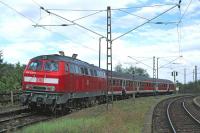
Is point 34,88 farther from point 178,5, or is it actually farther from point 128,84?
point 128,84

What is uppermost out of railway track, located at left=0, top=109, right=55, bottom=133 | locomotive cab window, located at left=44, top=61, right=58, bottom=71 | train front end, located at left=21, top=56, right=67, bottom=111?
locomotive cab window, located at left=44, top=61, right=58, bottom=71

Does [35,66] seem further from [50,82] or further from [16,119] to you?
[16,119]

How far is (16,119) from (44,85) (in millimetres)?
3341

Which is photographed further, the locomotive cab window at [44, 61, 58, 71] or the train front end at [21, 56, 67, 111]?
the locomotive cab window at [44, 61, 58, 71]

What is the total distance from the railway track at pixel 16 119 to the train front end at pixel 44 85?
82cm

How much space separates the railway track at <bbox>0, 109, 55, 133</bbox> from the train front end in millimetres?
817

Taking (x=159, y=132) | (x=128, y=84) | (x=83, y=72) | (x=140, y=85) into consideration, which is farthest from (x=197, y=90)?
(x=159, y=132)

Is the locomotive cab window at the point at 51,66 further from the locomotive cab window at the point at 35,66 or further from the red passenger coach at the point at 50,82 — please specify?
the locomotive cab window at the point at 35,66

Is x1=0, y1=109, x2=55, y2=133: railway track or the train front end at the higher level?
the train front end

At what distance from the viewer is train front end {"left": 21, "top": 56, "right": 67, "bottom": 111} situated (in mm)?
23734

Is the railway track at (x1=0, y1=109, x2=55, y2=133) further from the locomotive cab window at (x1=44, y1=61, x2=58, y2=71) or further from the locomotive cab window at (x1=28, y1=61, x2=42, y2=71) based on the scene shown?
the locomotive cab window at (x1=44, y1=61, x2=58, y2=71)

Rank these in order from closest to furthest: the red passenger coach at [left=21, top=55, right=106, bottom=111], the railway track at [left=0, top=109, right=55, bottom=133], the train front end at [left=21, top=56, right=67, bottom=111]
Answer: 1. the railway track at [left=0, top=109, right=55, bottom=133]
2. the train front end at [left=21, top=56, right=67, bottom=111]
3. the red passenger coach at [left=21, top=55, right=106, bottom=111]

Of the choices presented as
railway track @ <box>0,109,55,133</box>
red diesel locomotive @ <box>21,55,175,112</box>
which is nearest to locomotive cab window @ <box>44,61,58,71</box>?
red diesel locomotive @ <box>21,55,175,112</box>

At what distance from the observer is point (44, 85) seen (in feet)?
78.6
